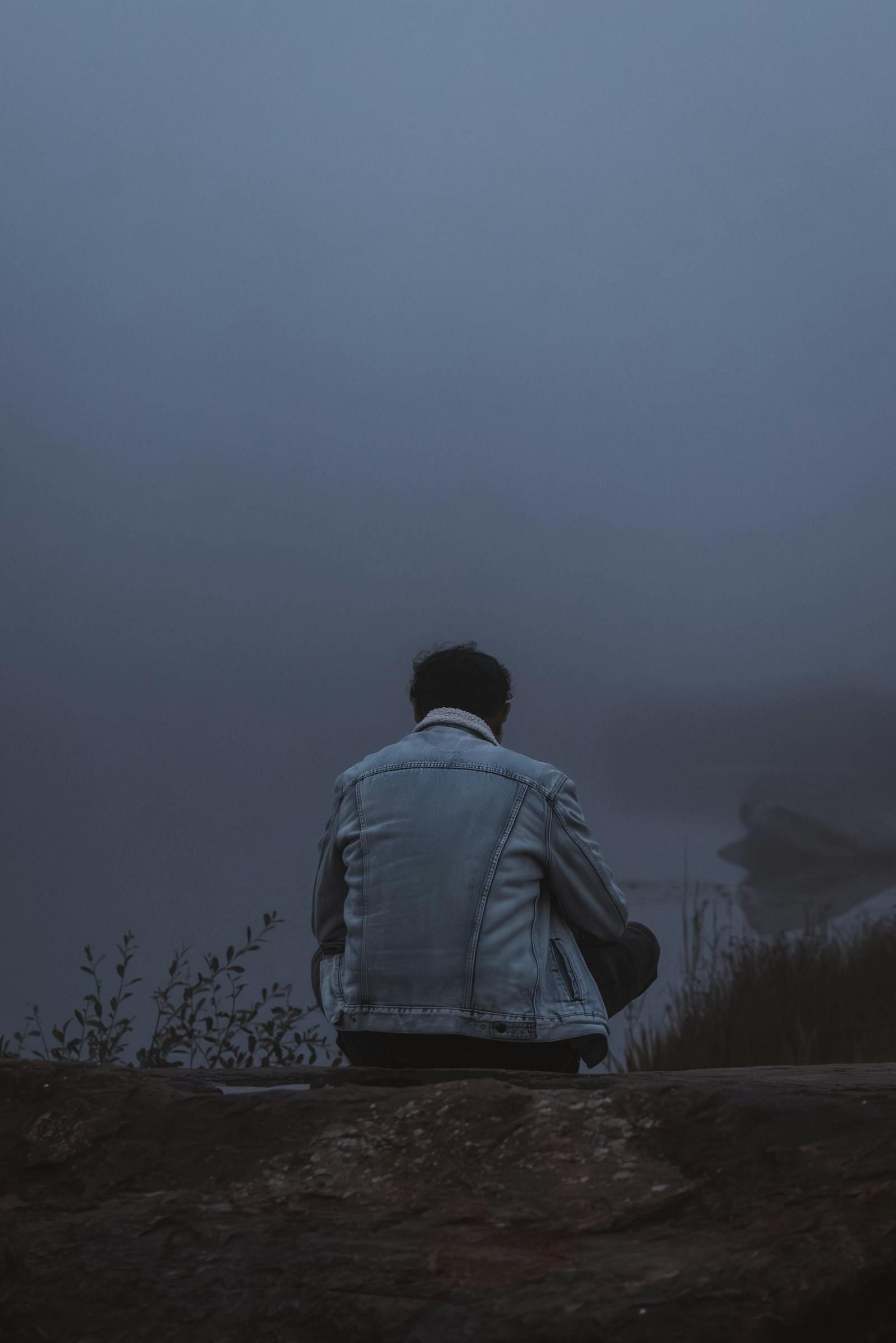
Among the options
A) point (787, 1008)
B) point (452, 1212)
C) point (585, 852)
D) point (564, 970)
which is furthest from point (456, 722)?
point (787, 1008)

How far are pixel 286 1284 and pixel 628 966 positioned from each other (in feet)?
3.44

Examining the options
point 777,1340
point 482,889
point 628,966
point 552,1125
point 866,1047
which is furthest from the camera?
point 866,1047

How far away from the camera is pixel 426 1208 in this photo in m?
1.25

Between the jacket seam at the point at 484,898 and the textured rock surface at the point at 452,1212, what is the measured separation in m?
0.38

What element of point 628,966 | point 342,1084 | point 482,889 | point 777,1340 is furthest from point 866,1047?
point 777,1340

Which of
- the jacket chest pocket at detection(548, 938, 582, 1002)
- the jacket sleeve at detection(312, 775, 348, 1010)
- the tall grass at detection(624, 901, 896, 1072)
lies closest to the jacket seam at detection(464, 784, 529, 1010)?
the jacket chest pocket at detection(548, 938, 582, 1002)

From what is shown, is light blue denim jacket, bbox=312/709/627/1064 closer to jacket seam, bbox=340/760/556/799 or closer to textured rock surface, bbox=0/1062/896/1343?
jacket seam, bbox=340/760/556/799

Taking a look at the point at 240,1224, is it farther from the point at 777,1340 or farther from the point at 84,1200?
the point at 777,1340

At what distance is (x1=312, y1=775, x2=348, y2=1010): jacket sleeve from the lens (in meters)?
2.13

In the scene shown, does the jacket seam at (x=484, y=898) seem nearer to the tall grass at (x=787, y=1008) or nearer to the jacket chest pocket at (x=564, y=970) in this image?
the jacket chest pocket at (x=564, y=970)

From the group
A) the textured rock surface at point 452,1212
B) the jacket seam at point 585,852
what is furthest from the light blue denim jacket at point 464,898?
the textured rock surface at point 452,1212

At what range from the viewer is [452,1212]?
1.24m

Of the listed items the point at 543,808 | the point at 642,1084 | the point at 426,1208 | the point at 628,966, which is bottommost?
the point at 426,1208

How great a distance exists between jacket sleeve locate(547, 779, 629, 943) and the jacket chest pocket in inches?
2.8
